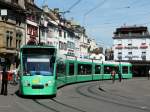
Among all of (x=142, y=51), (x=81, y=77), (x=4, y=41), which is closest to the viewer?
(x=81, y=77)

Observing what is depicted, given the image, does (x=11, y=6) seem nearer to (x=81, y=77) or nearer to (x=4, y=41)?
(x=4, y=41)

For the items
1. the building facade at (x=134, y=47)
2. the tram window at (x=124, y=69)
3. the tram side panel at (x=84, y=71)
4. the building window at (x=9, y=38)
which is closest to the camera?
the tram side panel at (x=84, y=71)

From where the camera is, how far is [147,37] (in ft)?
368

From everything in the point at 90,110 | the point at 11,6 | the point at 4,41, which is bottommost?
the point at 90,110

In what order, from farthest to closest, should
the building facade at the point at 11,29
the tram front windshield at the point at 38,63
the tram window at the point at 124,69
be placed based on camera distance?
the tram window at the point at 124,69 < the building facade at the point at 11,29 < the tram front windshield at the point at 38,63

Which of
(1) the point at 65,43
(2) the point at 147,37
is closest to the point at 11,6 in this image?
(1) the point at 65,43

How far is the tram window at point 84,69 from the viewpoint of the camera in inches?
1948

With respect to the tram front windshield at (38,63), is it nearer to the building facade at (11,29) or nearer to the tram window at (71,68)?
the tram window at (71,68)

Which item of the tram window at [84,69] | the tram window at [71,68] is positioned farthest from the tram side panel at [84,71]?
the tram window at [71,68]

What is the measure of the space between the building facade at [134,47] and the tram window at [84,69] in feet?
186

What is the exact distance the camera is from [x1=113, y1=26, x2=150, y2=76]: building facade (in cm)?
11069

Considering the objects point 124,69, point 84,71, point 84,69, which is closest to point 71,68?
point 84,69

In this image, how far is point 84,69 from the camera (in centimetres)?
5159

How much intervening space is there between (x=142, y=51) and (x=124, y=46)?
5168mm
